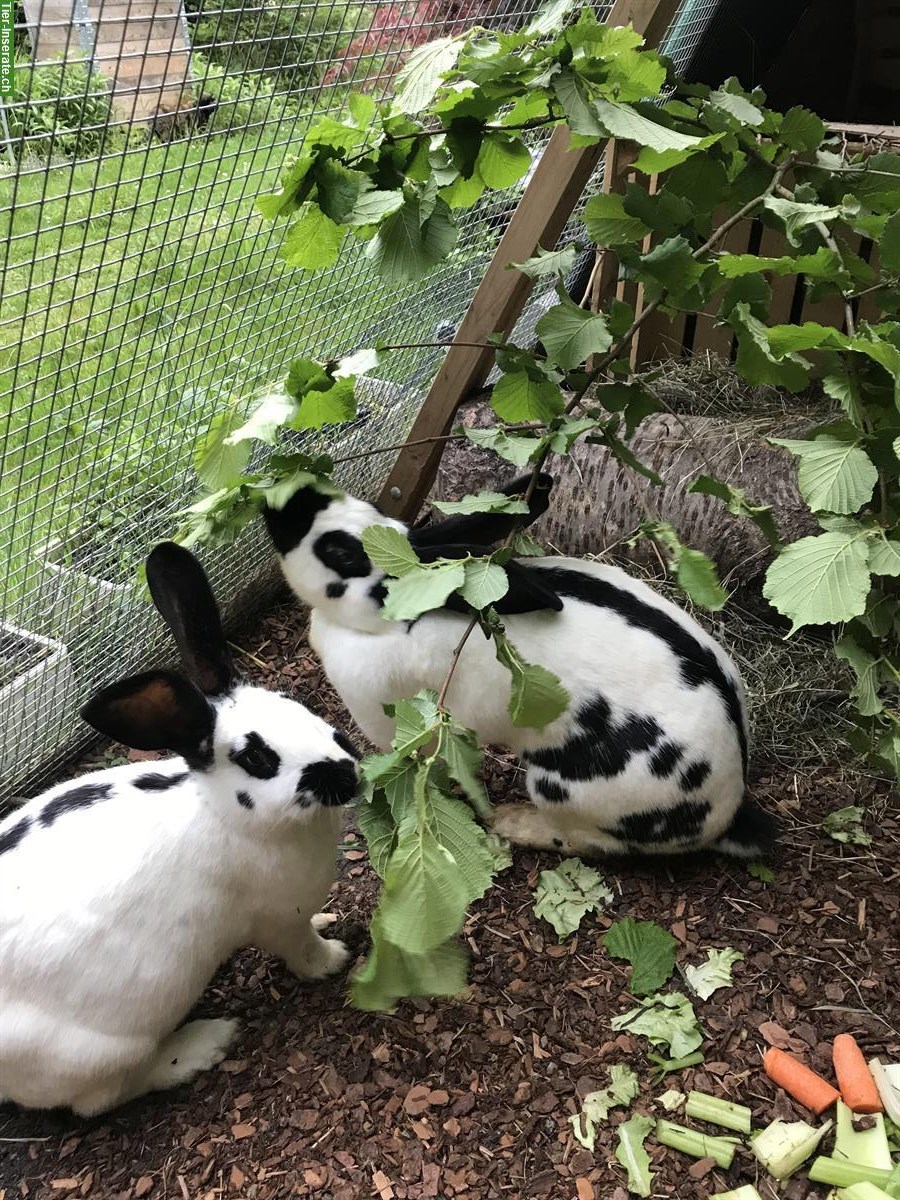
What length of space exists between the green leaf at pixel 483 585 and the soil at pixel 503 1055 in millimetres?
1209

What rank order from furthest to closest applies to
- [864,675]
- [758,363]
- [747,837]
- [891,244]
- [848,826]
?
[848,826] → [747,837] → [864,675] → [758,363] → [891,244]

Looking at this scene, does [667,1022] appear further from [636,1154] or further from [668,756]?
[668,756]

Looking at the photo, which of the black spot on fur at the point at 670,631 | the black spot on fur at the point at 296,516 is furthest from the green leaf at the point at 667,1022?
the black spot on fur at the point at 296,516

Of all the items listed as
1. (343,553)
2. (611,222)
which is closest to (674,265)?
(611,222)

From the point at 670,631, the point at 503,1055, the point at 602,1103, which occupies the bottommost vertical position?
the point at 503,1055

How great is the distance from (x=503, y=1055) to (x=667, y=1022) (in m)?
0.39

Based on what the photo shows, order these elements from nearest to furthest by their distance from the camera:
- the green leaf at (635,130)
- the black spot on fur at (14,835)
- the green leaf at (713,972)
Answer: the green leaf at (635,130)
the black spot on fur at (14,835)
the green leaf at (713,972)

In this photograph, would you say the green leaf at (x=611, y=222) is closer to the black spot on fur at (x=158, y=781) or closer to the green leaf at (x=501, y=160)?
the green leaf at (x=501, y=160)

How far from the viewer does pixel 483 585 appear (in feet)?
5.30

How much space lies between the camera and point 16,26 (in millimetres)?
1583

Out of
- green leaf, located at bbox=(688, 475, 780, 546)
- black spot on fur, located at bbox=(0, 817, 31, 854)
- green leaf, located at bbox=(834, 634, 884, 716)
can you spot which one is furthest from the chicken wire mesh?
green leaf, located at bbox=(834, 634, 884, 716)

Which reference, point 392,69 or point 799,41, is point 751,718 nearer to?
point 392,69

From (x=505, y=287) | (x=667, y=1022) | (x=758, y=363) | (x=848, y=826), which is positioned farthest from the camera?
(x=505, y=287)

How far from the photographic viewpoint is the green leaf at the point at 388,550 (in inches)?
62.9
